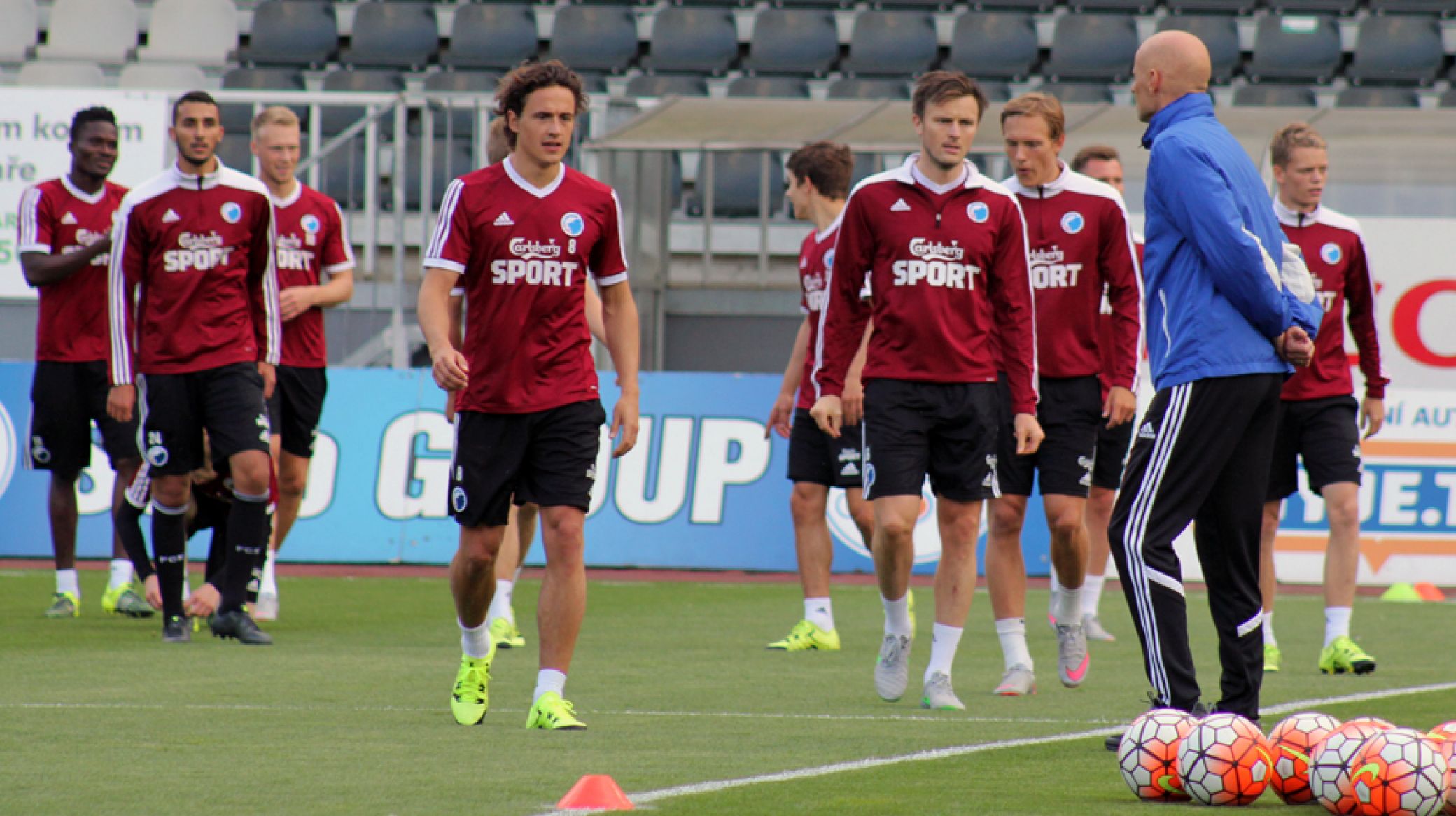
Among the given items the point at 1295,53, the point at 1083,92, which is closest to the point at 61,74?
the point at 1083,92

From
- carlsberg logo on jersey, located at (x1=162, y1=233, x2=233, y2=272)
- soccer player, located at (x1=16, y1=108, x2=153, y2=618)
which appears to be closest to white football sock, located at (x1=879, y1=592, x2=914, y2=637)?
carlsberg logo on jersey, located at (x1=162, y1=233, x2=233, y2=272)

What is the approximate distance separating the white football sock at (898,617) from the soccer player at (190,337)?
3195 mm

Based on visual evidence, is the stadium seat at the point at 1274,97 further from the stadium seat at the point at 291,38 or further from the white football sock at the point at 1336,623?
the white football sock at the point at 1336,623

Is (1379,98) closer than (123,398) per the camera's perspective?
No

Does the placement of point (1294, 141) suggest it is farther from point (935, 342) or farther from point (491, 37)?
point (491, 37)

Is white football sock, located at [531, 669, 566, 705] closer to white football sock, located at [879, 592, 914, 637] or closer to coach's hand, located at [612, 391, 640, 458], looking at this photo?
coach's hand, located at [612, 391, 640, 458]

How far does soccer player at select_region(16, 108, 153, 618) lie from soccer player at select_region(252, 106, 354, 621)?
763 mm

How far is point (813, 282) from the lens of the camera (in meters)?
9.27

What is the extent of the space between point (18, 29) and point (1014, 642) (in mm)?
16772

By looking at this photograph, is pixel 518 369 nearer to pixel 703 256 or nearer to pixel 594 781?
pixel 594 781

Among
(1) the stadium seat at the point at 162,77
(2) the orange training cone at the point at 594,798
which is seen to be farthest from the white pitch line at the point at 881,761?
(1) the stadium seat at the point at 162,77

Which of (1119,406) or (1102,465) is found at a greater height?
(1119,406)

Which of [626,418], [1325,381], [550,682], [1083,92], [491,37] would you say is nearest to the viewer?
[550,682]

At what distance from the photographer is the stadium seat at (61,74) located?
65.7 feet
